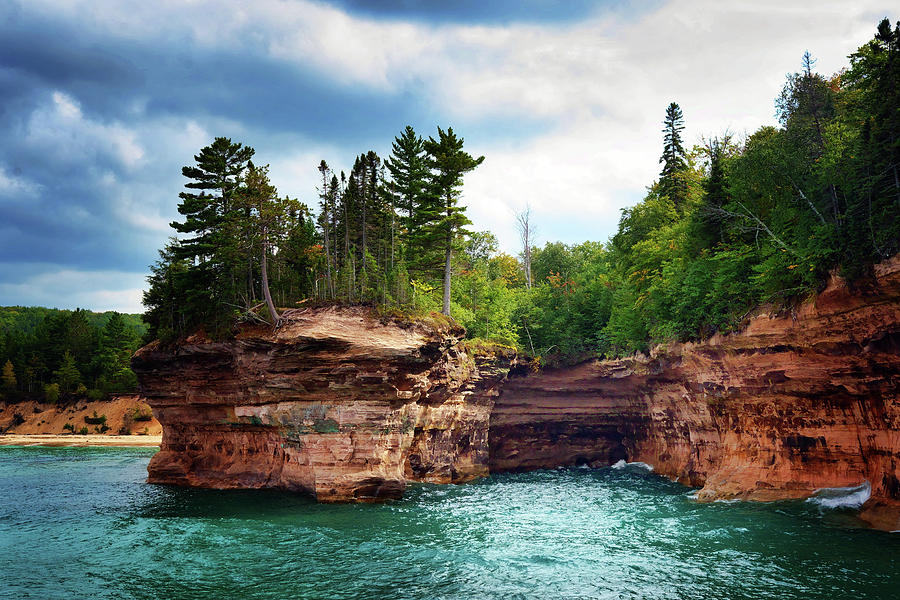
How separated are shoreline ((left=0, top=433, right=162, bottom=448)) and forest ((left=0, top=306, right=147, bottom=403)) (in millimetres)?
8895

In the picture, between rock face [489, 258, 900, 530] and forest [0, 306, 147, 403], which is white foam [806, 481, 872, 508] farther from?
forest [0, 306, 147, 403]

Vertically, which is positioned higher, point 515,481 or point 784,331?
point 784,331

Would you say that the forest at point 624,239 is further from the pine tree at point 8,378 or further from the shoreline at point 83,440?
the pine tree at point 8,378

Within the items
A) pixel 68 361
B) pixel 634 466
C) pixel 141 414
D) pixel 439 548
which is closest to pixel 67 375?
pixel 68 361

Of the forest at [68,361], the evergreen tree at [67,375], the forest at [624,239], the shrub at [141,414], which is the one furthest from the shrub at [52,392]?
the forest at [624,239]

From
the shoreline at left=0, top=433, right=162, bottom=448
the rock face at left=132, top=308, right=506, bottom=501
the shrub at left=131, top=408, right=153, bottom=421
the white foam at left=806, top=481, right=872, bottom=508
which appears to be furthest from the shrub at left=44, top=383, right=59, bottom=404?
the white foam at left=806, top=481, right=872, bottom=508

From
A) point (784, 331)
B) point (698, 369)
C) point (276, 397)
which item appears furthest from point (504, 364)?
point (784, 331)

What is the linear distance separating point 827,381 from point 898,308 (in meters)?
5.09

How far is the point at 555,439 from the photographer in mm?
47188

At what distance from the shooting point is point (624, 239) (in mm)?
47719

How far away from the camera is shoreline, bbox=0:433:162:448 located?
229ft

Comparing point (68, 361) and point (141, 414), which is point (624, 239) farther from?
point (68, 361)

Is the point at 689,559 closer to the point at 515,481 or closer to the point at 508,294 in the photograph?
the point at 515,481

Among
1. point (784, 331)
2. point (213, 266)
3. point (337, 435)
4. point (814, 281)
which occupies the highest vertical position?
point (213, 266)
